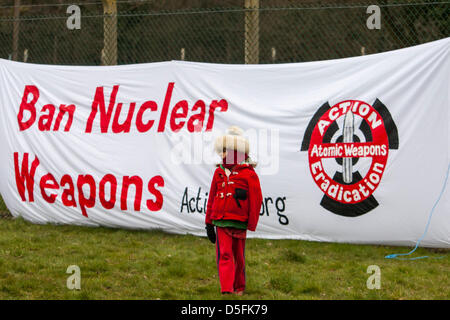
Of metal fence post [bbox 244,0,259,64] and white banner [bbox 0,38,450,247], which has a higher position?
metal fence post [bbox 244,0,259,64]

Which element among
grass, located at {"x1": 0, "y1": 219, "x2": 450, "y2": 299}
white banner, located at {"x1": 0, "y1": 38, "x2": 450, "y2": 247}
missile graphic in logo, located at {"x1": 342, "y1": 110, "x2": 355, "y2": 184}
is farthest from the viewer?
missile graphic in logo, located at {"x1": 342, "y1": 110, "x2": 355, "y2": 184}

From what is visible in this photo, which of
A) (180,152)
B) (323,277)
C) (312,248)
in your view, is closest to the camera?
(323,277)

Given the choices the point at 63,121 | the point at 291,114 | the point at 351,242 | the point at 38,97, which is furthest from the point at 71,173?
the point at 351,242

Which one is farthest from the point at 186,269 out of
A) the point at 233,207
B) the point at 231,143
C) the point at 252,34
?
the point at 252,34

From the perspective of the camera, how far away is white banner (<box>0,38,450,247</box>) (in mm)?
6008

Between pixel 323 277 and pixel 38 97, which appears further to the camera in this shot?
pixel 38 97

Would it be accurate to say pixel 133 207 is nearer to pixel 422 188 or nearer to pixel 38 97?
pixel 38 97

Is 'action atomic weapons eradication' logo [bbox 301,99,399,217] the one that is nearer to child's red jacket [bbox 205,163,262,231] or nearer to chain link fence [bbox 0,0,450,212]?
child's red jacket [bbox 205,163,262,231]

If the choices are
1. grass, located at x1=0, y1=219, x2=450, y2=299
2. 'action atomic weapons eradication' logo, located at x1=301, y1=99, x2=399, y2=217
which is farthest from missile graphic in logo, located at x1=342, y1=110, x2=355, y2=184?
grass, located at x1=0, y1=219, x2=450, y2=299

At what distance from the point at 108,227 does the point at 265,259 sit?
239 centimetres

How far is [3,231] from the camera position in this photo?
7.15 metres

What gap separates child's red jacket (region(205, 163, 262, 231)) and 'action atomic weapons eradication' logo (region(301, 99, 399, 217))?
1.93 meters

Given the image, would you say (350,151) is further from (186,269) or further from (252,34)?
(186,269)

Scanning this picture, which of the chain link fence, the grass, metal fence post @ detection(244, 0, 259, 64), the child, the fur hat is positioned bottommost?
the grass
